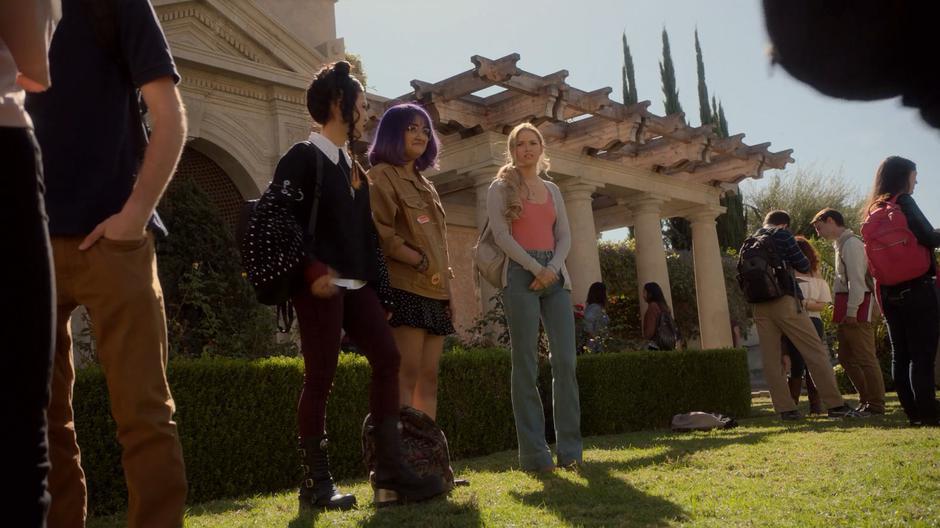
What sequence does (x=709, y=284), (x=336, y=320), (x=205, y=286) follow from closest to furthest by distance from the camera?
(x=336, y=320), (x=205, y=286), (x=709, y=284)

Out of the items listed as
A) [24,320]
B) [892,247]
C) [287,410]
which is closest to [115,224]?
[24,320]

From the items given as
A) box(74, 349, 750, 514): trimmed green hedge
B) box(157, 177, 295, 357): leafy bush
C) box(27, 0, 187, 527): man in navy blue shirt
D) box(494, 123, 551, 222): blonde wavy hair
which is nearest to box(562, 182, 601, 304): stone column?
box(74, 349, 750, 514): trimmed green hedge

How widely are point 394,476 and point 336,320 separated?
739 millimetres

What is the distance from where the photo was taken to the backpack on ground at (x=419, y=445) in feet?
14.5

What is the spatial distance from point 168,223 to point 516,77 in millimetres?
5239

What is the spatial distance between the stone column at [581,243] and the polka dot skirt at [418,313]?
12844 millimetres

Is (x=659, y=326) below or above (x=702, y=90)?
above

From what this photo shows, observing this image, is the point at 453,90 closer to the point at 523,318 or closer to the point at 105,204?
Result: the point at 523,318

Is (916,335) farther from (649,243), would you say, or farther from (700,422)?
(649,243)

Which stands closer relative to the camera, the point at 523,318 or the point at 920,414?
the point at 523,318

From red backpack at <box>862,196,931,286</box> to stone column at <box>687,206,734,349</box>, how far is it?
14.5 meters

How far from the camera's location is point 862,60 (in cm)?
99

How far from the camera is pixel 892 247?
6023 millimetres

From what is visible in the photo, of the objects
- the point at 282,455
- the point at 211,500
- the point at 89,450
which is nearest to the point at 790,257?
the point at 282,455
